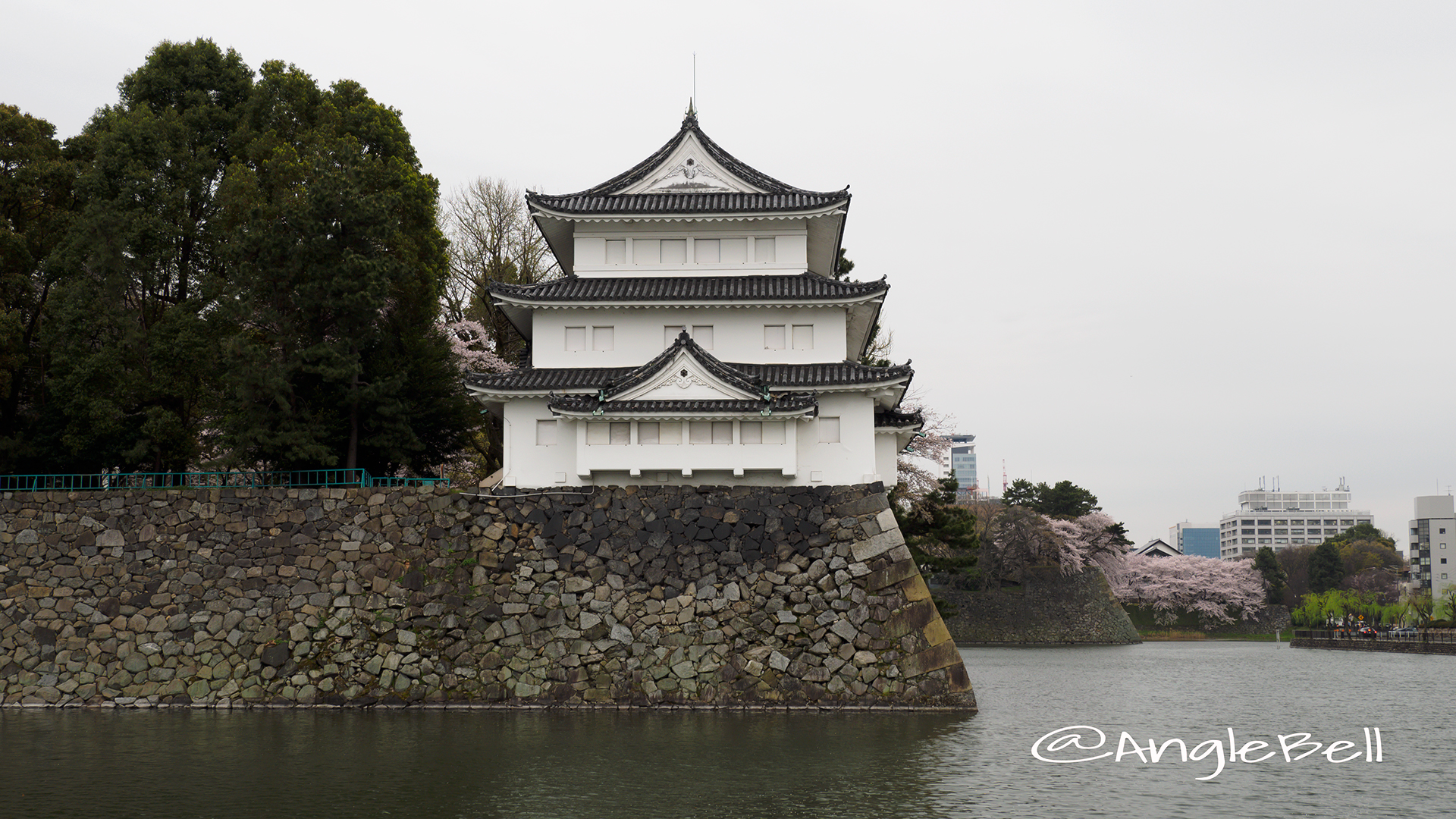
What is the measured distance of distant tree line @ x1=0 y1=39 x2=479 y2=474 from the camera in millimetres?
26266

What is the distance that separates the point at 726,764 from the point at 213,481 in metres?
17.7

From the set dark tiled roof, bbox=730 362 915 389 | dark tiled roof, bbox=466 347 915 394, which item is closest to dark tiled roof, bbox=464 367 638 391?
dark tiled roof, bbox=466 347 915 394

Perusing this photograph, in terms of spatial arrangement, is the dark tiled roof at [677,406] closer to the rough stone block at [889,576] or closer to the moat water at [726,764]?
the rough stone block at [889,576]

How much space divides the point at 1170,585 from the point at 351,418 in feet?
189

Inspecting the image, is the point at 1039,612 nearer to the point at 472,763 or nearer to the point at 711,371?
the point at 711,371

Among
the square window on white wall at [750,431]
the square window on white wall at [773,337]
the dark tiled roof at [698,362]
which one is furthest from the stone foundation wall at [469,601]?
the square window on white wall at [773,337]

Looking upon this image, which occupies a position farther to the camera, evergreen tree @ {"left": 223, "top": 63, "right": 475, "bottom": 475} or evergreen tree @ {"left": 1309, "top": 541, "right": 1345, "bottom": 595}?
evergreen tree @ {"left": 1309, "top": 541, "right": 1345, "bottom": 595}

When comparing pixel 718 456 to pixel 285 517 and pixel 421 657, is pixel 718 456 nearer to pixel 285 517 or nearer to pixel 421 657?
pixel 421 657

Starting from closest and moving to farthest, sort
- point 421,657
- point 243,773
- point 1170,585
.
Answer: point 243,773, point 421,657, point 1170,585

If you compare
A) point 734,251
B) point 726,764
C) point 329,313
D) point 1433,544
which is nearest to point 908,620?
point 726,764

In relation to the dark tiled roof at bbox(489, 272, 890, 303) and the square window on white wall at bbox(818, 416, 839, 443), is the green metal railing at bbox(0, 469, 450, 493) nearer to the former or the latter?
the dark tiled roof at bbox(489, 272, 890, 303)

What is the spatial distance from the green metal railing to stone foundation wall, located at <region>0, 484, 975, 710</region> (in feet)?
5.90

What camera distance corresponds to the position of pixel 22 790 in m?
13.8

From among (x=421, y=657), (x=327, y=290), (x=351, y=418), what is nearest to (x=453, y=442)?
(x=351, y=418)
